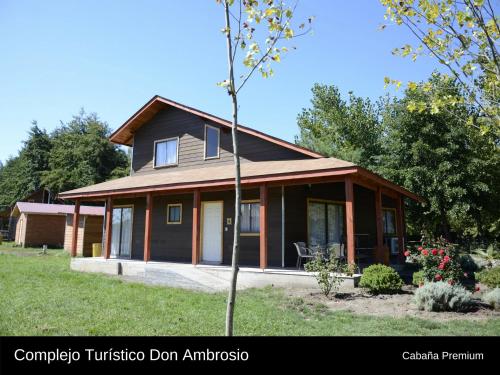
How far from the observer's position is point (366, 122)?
31.0 metres

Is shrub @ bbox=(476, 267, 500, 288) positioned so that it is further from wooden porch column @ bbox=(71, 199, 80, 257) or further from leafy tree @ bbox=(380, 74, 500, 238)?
wooden porch column @ bbox=(71, 199, 80, 257)

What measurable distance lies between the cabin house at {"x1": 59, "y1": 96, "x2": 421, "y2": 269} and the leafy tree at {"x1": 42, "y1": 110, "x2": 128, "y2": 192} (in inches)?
985

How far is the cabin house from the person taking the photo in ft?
37.2

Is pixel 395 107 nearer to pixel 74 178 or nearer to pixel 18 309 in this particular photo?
pixel 18 309

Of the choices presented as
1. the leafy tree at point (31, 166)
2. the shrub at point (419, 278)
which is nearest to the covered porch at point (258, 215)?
the shrub at point (419, 278)

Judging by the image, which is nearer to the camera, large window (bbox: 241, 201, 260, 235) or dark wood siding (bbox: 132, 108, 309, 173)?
large window (bbox: 241, 201, 260, 235)

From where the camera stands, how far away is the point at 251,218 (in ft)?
42.4

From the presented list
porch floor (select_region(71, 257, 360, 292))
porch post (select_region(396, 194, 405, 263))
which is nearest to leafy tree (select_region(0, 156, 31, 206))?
porch floor (select_region(71, 257, 360, 292))

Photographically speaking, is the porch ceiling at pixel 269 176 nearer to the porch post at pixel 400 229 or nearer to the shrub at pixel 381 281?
the porch post at pixel 400 229

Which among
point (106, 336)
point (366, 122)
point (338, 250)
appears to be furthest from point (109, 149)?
point (106, 336)

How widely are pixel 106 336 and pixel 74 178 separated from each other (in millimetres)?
39748

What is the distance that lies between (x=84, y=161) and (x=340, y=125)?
2779 centimetres

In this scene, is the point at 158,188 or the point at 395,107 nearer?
the point at 158,188

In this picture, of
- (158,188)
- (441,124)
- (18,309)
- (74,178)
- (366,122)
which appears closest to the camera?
(18,309)
